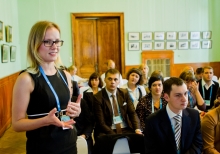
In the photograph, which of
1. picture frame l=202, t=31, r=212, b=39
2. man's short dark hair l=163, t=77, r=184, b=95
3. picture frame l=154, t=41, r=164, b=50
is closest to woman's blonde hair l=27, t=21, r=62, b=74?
man's short dark hair l=163, t=77, r=184, b=95

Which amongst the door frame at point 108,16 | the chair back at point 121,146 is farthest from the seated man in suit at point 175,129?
the door frame at point 108,16

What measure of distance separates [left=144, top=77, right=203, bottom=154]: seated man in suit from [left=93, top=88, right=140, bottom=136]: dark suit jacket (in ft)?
3.57

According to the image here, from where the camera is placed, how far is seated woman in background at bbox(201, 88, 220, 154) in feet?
7.18

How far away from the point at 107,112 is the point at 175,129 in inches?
50.3

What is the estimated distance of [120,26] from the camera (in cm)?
867

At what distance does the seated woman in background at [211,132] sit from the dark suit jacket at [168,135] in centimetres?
12

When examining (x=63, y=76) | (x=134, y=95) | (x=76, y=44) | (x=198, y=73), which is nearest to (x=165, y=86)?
(x=63, y=76)

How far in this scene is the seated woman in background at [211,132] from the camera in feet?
7.18

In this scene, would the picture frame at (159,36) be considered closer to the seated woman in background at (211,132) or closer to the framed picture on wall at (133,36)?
the framed picture on wall at (133,36)

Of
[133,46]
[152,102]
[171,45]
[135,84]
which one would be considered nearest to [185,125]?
[152,102]

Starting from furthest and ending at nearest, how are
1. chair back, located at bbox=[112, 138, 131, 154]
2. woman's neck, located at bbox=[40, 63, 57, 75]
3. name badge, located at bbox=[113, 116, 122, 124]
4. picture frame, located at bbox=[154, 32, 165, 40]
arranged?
picture frame, located at bbox=[154, 32, 165, 40] < name badge, located at bbox=[113, 116, 122, 124] < chair back, located at bbox=[112, 138, 131, 154] < woman's neck, located at bbox=[40, 63, 57, 75]

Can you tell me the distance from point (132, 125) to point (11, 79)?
421cm

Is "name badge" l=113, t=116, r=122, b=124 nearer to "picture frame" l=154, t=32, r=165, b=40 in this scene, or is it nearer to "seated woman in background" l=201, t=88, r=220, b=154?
"seated woman in background" l=201, t=88, r=220, b=154

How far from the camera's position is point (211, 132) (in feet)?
7.25
